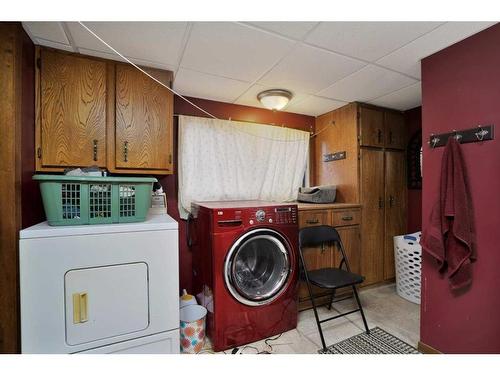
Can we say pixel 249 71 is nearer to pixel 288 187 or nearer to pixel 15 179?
pixel 288 187

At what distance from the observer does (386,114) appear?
282 centimetres

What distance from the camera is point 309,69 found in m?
1.87

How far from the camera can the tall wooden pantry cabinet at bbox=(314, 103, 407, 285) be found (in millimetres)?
2652

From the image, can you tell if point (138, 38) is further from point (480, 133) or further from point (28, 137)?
point (480, 133)

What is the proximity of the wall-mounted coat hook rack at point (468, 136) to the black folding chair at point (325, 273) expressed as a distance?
3.65 feet

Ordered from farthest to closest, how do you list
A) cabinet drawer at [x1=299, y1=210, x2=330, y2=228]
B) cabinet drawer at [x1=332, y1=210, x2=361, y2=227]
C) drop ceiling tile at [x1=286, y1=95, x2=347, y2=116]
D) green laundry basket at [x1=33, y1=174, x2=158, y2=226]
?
drop ceiling tile at [x1=286, y1=95, x2=347, y2=116], cabinet drawer at [x1=332, y1=210, x2=361, y2=227], cabinet drawer at [x1=299, y1=210, x2=330, y2=228], green laundry basket at [x1=33, y1=174, x2=158, y2=226]

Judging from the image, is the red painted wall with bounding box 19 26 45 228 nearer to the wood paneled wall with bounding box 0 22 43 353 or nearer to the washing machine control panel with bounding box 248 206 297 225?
the wood paneled wall with bounding box 0 22 43 353

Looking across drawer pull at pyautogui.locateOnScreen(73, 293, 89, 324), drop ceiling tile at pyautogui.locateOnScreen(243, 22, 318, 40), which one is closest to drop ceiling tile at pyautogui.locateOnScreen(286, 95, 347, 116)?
drop ceiling tile at pyautogui.locateOnScreen(243, 22, 318, 40)

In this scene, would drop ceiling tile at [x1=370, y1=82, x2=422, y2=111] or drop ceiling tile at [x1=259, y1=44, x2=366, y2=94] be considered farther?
drop ceiling tile at [x1=370, y1=82, x2=422, y2=111]

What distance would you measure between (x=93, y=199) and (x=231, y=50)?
1297 mm

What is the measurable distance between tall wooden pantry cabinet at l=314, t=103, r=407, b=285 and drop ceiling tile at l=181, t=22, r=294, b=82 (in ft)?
4.50

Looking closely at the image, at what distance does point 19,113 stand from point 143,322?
1.37 m

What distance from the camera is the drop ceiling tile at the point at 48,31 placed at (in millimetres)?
1349

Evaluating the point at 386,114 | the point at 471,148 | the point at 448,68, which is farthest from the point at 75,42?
the point at 386,114
